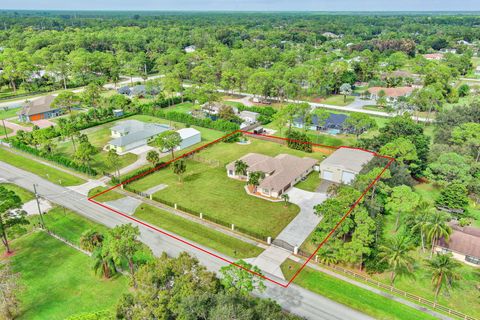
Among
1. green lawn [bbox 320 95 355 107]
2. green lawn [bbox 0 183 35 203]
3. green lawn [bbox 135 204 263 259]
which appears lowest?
green lawn [bbox 135 204 263 259]

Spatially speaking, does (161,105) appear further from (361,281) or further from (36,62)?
(361,281)

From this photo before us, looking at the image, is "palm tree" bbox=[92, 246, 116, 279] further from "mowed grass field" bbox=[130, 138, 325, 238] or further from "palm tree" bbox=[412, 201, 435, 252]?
"palm tree" bbox=[412, 201, 435, 252]

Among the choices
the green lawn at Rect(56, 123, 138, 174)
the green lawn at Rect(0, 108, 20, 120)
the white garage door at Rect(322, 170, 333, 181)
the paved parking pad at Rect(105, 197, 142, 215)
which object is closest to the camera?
the paved parking pad at Rect(105, 197, 142, 215)

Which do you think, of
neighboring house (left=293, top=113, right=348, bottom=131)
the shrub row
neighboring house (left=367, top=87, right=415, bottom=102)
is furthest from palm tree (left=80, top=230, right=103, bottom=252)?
neighboring house (left=367, top=87, right=415, bottom=102)

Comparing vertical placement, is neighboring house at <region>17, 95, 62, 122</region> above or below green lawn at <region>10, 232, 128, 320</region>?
above

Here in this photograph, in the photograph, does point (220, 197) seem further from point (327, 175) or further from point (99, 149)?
point (99, 149)
